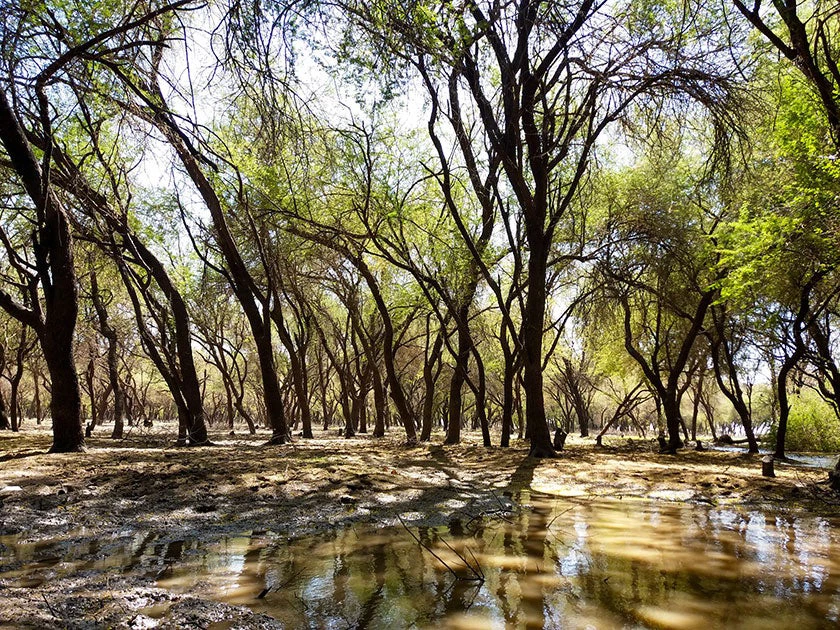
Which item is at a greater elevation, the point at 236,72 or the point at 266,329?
the point at 236,72

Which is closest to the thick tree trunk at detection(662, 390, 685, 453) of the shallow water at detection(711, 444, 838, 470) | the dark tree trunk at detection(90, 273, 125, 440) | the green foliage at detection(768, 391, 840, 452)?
the shallow water at detection(711, 444, 838, 470)

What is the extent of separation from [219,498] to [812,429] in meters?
19.9

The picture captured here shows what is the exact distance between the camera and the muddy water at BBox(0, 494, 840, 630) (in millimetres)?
2785

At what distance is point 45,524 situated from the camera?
14.9 ft

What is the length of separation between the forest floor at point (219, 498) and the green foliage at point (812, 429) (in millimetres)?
9970

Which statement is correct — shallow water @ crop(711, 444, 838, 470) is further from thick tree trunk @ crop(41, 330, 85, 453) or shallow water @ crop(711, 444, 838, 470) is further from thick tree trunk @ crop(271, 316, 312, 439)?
thick tree trunk @ crop(271, 316, 312, 439)

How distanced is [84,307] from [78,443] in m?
12.6

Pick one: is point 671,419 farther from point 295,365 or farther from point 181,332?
point 181,332

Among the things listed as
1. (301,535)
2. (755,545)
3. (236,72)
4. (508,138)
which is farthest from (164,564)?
(508,138)

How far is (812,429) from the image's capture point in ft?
58.7

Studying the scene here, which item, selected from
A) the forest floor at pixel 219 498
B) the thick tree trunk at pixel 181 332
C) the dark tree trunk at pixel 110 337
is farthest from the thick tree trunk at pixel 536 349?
the dark tree trunk at pixel 110 337

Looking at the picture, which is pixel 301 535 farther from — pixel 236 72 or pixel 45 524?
pixel 236 72

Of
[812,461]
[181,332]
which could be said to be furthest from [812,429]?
[181,332]

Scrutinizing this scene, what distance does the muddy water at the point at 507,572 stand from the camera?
279cm
